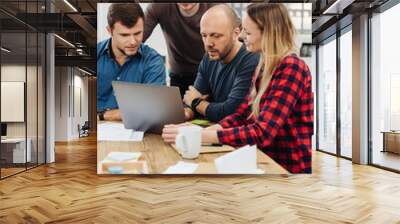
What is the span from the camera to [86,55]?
12.5 m

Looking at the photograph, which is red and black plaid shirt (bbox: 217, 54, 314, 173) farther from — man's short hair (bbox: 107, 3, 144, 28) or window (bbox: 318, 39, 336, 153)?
window (bbox: 318, 39, 336, 153)

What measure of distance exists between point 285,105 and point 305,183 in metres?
2.06

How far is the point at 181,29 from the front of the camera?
4746 mm

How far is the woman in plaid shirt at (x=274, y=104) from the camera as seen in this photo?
374cm

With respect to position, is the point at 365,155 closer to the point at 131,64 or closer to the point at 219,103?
the point at 219,103

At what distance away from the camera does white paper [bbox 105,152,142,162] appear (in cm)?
→ 459

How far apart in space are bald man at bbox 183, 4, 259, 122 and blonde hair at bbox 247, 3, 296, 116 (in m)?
0.18

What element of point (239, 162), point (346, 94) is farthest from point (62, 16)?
point (346, 94)

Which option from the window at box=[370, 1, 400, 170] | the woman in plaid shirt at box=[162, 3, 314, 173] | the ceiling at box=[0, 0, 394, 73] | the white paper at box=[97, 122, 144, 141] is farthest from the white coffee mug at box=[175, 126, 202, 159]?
the window at box=[370, 1, 400, 170]

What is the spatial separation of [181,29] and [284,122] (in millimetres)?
1767

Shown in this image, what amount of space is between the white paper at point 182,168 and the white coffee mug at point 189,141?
0.10 meters

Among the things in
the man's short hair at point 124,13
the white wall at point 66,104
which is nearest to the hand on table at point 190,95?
the man's short hair at point 124,13

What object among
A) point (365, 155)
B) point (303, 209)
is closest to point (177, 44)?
point (303, 209)

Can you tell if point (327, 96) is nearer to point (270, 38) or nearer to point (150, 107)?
point (270, 38)
